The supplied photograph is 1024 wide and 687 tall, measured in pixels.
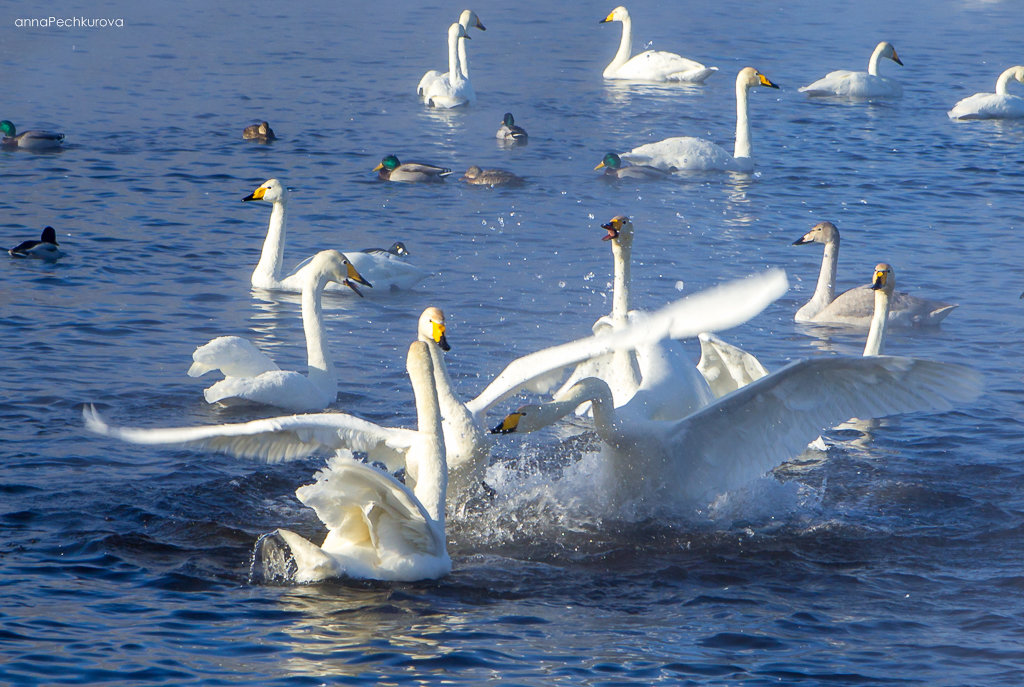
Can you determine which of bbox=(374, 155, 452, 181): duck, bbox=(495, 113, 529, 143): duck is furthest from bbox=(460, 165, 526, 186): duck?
bbox=(495, 113, 529, 143): duck

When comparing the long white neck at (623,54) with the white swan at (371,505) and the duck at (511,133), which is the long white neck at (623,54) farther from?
the white swan at (371,505)

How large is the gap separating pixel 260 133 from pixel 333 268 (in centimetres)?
815

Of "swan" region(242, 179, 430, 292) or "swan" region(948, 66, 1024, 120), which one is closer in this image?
"swan" region(242, 179, 430, 292)

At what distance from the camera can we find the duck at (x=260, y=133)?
17.4 meters

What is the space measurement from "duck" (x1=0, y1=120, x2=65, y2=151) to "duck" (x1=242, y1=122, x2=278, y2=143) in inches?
88.9

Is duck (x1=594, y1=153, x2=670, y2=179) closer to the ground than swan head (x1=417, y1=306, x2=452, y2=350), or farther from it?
farther from it

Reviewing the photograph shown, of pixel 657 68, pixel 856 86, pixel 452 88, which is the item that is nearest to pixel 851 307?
pixel 452 88

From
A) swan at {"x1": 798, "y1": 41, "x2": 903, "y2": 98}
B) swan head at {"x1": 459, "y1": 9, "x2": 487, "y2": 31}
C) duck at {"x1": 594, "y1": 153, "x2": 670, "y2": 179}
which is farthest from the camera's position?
swan head at {"x1": 459, "y1": 9, "x2": 487, "y2": 31}

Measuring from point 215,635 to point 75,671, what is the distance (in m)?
0.59

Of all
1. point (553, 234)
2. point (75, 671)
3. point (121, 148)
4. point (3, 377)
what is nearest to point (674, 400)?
point (75, 671)

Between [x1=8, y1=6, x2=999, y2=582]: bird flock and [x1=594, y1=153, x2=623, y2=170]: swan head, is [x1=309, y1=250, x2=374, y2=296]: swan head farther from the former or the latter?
[x1=594, y1=153, x2=623, y2=170]: swan head

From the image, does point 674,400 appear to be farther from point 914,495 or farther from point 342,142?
point 342,142

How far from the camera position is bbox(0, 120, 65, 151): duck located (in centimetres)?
1647

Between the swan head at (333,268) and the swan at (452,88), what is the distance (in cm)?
1131
